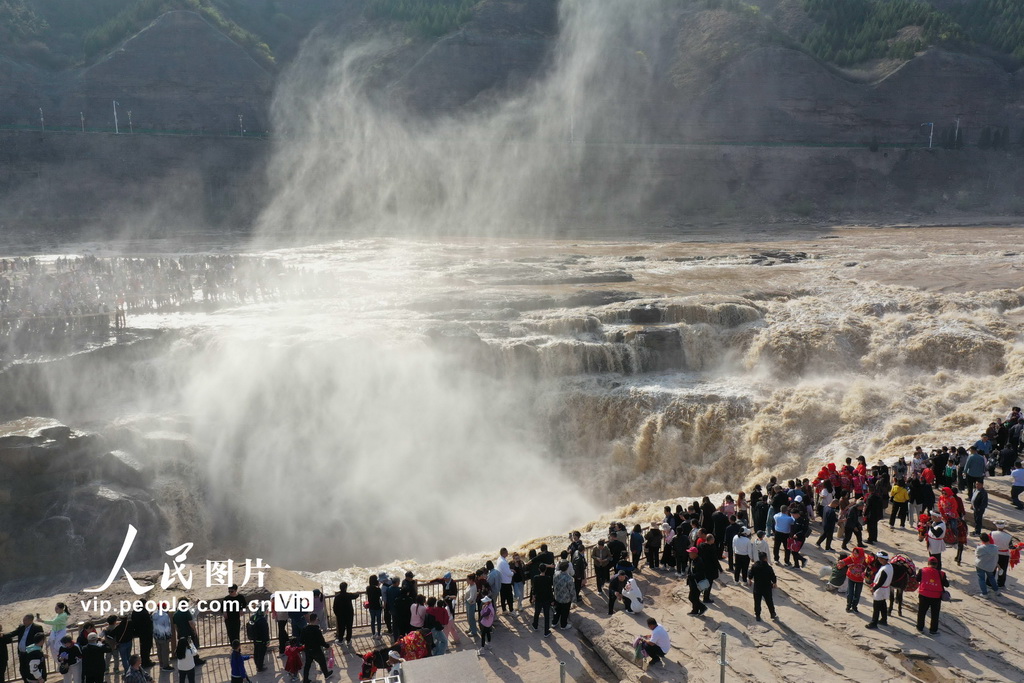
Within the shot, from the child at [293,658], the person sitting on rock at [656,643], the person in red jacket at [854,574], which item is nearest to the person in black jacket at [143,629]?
the child at [293,658]

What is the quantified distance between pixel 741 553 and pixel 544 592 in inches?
107

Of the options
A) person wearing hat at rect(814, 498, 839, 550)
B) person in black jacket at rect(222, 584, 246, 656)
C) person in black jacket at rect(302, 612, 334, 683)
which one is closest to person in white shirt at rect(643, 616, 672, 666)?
person in black jacket at rect(302, 612, 334, 683)

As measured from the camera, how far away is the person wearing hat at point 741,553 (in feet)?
35.6

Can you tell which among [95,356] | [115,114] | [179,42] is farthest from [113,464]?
[179,42]

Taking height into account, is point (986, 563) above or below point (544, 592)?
above

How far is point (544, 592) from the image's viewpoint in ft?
33.7

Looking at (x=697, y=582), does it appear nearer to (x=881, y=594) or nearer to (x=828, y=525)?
(x=881, y=594)

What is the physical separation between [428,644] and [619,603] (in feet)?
10.0

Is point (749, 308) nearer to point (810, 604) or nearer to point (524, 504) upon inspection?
point (524, 504)

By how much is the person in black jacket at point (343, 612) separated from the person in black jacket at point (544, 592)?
7.57 feet

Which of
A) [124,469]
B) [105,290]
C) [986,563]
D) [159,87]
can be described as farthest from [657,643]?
[159,87]

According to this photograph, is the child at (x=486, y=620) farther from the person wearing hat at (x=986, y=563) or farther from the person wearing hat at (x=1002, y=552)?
the person wearing hat at (x=1002, y=552)

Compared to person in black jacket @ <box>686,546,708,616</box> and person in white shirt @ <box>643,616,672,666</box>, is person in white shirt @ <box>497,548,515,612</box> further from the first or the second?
person in black jacket @ <box>686,546,708,616</box>

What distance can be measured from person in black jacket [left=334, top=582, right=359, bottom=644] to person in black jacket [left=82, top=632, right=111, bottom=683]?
2644mm
